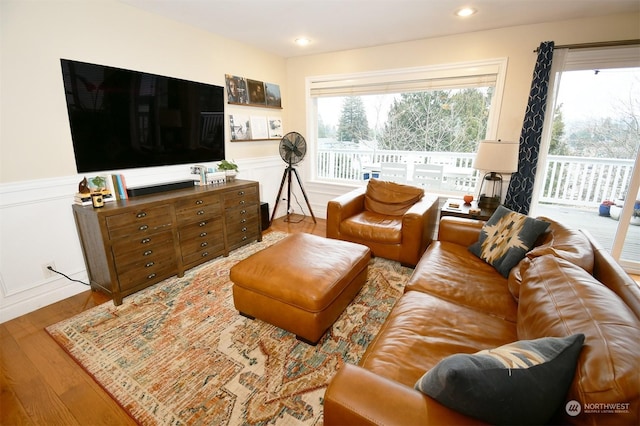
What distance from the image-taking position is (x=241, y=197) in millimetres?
3135

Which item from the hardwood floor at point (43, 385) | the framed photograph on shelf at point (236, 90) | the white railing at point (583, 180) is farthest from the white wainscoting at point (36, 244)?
the white railing at point (583, 180)

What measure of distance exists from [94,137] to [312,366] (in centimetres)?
244

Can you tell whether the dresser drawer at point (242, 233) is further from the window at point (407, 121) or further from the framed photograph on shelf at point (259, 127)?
the window at point (407, 121)

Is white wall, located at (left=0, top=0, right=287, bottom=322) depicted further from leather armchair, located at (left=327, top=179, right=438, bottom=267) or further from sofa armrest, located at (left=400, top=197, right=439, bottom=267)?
sofa armrest, located at (left=400, top=197, right=439, bottom=267)

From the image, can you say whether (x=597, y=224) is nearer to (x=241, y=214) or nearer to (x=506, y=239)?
(x=506, y=239)

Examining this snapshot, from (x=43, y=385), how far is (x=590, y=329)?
2.46m

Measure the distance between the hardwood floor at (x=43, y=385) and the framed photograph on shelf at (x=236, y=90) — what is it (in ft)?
8.90

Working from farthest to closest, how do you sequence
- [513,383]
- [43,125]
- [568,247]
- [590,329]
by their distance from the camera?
[43,125]
[568,247]
[590,329]
[513,383]

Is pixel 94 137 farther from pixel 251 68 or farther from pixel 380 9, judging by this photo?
pixel 380 9

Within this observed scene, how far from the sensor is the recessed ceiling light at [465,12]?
8.02 feet

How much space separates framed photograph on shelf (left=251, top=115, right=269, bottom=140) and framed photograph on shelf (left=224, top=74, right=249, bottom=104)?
257 millimetres

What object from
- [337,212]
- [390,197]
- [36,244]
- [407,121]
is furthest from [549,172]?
[36,244]

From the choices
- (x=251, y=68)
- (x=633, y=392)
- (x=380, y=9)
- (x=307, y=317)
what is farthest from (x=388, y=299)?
(x=251, y=68)

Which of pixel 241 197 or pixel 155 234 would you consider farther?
pixel 241 197
